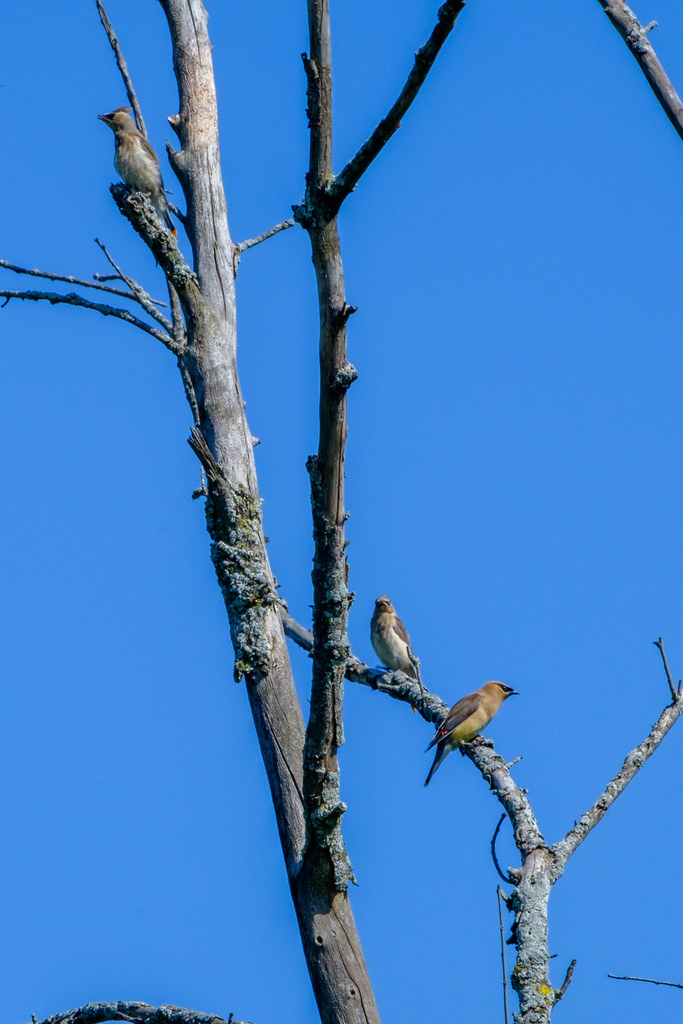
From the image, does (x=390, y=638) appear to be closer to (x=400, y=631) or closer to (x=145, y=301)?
(x=400, y=631)

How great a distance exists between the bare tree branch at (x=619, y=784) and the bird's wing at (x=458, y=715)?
1.96m

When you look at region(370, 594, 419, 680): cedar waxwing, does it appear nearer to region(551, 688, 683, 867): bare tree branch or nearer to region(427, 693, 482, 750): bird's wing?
region(427, 693, 482, 750): bird's wing

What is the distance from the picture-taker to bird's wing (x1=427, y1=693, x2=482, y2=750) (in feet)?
20.3

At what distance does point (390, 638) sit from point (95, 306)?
4.95 metres

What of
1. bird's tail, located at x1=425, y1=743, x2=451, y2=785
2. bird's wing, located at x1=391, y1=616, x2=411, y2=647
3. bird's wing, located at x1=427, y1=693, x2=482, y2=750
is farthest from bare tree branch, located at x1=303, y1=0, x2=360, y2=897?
bird's wing, located at x1=391, y1=616, x2=411, y2=647

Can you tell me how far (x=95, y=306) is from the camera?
549 cm

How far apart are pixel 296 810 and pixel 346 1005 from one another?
2.20 ft

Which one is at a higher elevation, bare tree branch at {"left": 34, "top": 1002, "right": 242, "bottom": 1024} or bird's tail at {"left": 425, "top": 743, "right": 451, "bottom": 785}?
bird's tail at {"left": 425, "top": 743, "right": 451, "bottom": 785}

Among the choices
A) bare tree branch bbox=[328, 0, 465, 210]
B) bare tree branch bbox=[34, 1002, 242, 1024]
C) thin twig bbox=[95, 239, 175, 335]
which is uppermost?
thin twig bbox=[95, 239, 175, 335]

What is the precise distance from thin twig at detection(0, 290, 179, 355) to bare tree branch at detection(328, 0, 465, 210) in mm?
2421

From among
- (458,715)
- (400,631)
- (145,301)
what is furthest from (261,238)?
(400,631)

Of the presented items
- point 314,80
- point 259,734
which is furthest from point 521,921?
point 314,80

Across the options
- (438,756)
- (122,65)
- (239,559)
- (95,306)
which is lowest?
(239,559)

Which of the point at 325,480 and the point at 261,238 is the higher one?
the point at 261,238
